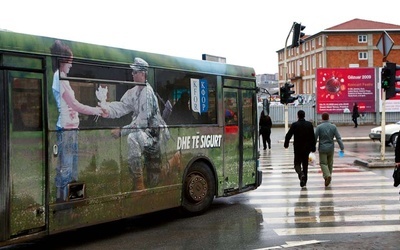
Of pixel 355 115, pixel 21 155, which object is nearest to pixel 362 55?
pixel 355 115

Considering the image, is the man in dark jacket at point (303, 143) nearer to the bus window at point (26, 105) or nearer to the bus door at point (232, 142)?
the bus door at point (232, 142)

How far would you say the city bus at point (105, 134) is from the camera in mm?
6238

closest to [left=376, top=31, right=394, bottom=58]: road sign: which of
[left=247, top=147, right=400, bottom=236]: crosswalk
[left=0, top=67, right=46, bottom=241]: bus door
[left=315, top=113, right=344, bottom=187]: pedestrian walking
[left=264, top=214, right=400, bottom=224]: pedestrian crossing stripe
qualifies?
[left=247, top=147, right=400, bottom=236]: crosswalk

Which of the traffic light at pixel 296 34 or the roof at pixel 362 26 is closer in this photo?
the traffic light at pixel 296 34

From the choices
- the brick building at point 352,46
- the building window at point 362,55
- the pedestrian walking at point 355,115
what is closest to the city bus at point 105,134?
the pedestrian walking at point 355,115

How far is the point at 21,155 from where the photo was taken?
6230mm

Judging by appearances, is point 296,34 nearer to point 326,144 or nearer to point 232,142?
point 326,144

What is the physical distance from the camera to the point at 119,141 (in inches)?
298

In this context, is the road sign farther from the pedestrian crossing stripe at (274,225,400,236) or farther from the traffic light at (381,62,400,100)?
the pedestrian crossing stripe at (274,225,400,236)

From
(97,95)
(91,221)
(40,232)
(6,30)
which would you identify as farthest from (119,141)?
(6,30)

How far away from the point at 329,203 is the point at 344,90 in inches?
1484

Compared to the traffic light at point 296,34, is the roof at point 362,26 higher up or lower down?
higher up

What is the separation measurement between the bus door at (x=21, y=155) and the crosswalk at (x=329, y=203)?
147 inches

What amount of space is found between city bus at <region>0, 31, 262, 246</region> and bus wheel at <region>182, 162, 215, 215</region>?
0.02 m
